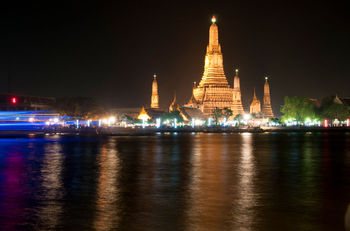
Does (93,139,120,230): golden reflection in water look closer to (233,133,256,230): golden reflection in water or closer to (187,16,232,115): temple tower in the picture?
(233,133,256,230): golden reflection in water

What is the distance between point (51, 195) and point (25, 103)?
9696 centimetres

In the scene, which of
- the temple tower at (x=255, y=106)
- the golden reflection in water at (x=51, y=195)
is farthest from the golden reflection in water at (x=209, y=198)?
the temple tower at (x=255, y=106)

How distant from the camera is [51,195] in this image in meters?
15.3

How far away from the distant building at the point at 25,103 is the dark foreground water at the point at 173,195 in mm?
75063

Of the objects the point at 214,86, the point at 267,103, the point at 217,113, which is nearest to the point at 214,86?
the point at 214,86

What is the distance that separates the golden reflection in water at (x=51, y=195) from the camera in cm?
1182

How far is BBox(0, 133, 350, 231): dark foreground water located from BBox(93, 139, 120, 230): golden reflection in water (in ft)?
0.08

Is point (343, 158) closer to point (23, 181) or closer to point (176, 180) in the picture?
point (176, 180)

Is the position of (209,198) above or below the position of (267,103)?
below

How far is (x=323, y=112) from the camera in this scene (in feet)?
356

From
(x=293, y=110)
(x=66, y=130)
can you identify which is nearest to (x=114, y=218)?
(x=66, y=130)

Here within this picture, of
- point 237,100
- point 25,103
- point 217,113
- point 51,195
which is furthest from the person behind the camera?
point 237,100

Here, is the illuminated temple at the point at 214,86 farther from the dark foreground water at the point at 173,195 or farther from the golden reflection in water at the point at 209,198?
the golden reflection in water at the point at 209,198

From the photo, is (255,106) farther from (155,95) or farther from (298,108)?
(298,108)
